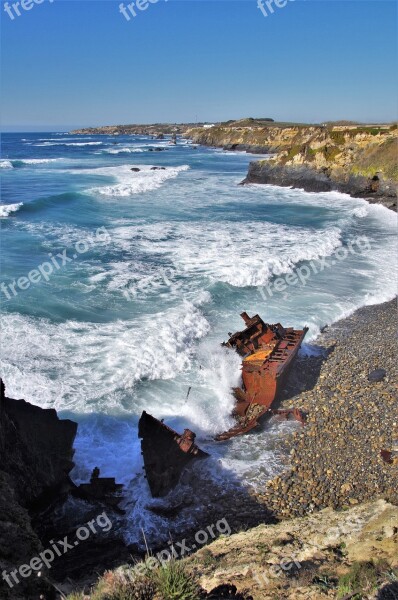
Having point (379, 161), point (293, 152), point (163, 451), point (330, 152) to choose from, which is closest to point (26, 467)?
point (163, 451)

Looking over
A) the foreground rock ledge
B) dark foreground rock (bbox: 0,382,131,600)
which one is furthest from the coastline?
dark foreground rock (bbox: 0,382,131,600)

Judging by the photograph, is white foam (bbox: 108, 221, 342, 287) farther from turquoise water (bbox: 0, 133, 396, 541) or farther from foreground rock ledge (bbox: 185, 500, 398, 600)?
foreground rock ledge (bbox: 185, 500, 398, 600)

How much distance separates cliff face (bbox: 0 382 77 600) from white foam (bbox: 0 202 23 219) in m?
27.3

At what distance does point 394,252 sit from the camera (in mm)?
25594

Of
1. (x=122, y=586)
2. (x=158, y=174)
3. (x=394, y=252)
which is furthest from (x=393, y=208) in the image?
(x=122, y=586)

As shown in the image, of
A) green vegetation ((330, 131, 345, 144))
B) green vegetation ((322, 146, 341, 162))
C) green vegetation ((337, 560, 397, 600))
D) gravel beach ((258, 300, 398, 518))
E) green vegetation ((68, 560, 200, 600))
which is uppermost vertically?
green vegetation ((330, 131, 345, 144))

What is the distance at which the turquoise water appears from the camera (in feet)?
35.2

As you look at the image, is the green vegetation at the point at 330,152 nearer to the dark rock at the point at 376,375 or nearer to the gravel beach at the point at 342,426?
Answer: the gravel beach at the point at 342,426

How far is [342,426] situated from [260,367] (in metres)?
2.53

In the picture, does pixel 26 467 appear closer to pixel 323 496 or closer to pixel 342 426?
pixel 323 496

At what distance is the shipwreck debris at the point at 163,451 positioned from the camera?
8.81m

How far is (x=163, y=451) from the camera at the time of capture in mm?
9023

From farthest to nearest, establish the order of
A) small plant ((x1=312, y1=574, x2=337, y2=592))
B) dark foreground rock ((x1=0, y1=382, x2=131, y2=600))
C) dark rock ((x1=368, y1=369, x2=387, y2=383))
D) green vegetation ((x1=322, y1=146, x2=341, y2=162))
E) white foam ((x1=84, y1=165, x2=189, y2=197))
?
green vegetation ((x1=322, y1=146, x2=341, y2=162)) → white foam ((x1=84, y1=165, x2=189, y2=197)) → dark rock ((x1=368, y1=369, x2=387, y2=383)) → dark foreground rock ((x1=0, y1=382, x2=131, y2=600)) → small plant ((x1=312, y1=574, x2=337, y2=592))

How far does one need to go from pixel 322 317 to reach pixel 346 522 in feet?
34.8
